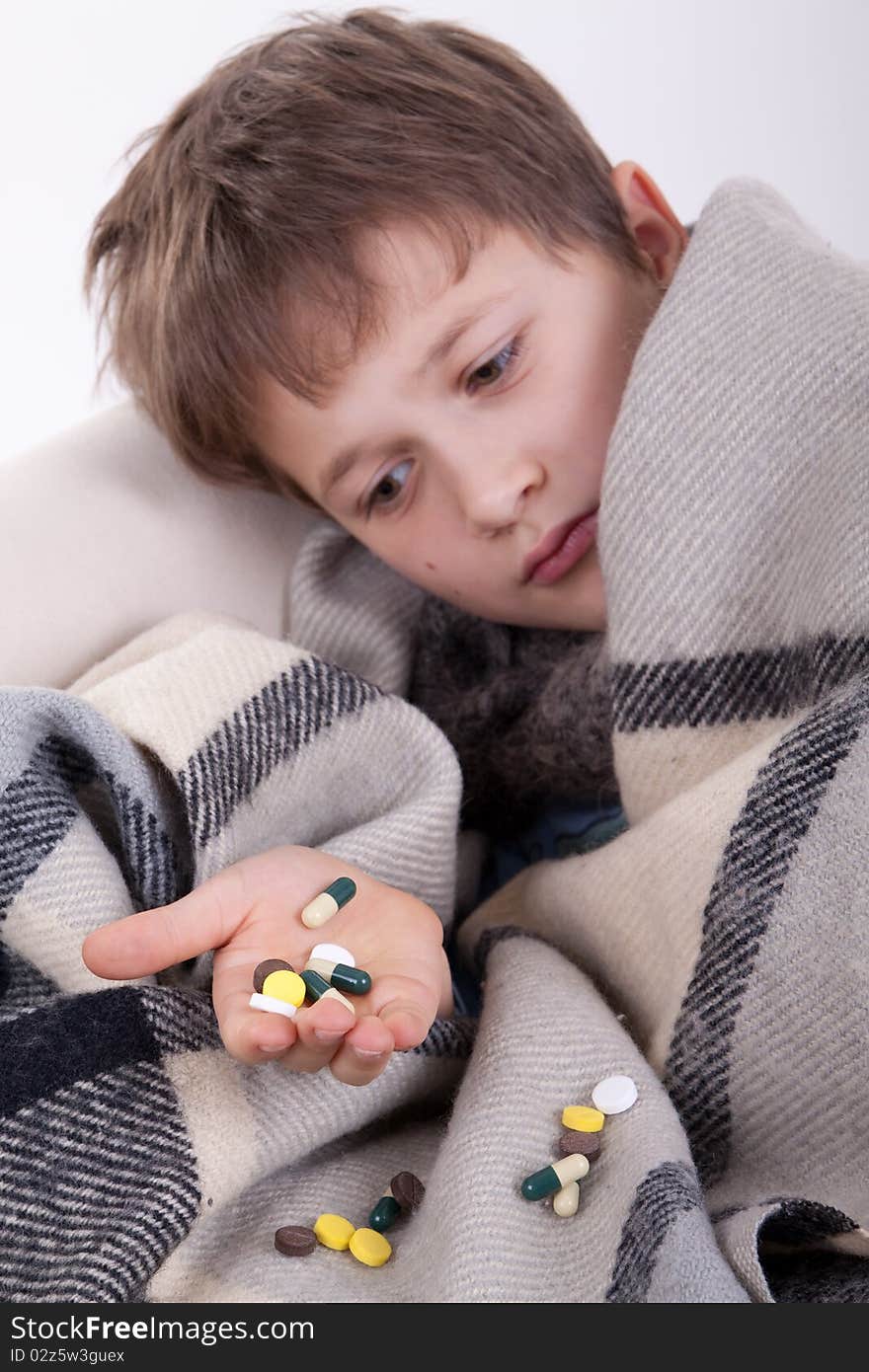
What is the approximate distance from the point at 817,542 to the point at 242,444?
53 centimetres

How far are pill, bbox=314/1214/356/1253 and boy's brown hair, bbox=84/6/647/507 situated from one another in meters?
0.60

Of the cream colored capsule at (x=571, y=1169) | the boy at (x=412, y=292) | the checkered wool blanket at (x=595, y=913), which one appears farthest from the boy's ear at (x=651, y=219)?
the cream colored capsule at (x=571, y=1169)

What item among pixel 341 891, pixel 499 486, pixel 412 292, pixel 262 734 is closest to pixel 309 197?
pixel 412 292

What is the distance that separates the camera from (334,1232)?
66cm

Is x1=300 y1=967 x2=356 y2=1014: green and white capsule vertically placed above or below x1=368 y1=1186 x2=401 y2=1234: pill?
above

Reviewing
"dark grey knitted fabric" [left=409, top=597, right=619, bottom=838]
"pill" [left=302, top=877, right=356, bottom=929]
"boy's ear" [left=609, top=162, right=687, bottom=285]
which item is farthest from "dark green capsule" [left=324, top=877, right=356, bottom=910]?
"boy's ear" [left=609, top=162, right=687, bottom=285]

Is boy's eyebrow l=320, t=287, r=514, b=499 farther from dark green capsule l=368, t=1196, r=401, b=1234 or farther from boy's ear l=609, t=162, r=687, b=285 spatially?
dark green capsule l=368, t=1196, r=401, b=1234

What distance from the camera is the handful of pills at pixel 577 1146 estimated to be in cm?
65

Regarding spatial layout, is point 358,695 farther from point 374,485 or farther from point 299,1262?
point 299,1262

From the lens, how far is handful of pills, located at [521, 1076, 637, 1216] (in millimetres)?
654

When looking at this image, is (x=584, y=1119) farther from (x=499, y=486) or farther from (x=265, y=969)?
(x=499, y=486)

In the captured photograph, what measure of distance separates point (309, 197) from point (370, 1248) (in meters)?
0.73
